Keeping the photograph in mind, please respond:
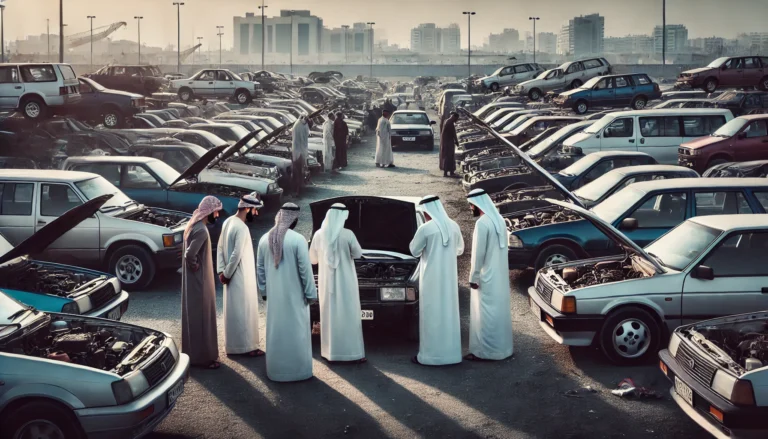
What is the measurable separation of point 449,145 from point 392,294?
16.0 meters

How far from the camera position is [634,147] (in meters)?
22.0

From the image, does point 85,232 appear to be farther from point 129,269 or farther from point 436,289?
point 436,289

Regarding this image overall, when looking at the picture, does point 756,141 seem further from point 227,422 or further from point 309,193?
point 227,422

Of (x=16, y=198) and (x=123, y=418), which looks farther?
(x=16, y=198)

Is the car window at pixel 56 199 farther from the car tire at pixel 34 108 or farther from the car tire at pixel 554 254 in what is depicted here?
the car tire at pixel 34 108

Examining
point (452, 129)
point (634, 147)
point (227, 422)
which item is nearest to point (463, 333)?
point (227, 422)

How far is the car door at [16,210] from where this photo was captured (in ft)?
42.9

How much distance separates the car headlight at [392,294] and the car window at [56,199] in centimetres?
507

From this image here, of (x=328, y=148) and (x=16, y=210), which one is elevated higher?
(x=328, y=148)

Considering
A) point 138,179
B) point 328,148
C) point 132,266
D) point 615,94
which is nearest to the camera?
point 132,266

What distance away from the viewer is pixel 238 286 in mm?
9891

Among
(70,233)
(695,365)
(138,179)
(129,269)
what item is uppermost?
(138,179)

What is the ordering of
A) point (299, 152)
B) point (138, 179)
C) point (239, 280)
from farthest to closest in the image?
point (299, 152), point (138, 179), point (239, 280)

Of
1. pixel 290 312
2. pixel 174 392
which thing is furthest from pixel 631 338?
pixel 174 392
